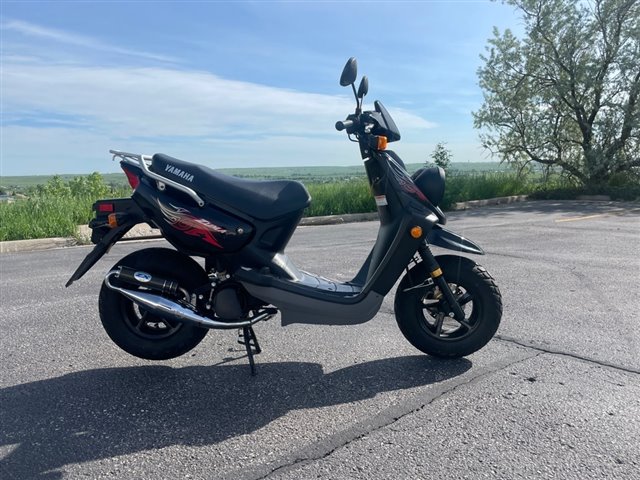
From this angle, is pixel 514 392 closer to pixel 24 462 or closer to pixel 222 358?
pixel 222 358

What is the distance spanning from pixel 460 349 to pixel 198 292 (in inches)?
66.4

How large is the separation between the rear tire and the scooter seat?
48 centimetres

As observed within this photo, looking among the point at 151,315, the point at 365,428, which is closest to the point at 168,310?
the point at 151,315

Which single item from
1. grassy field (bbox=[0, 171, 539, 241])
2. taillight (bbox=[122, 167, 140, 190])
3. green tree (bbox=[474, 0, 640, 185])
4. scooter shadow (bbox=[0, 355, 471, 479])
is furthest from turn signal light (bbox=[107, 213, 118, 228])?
green tree (bbox=[474, 0, 640, 185])

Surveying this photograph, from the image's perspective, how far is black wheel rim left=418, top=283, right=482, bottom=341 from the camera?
11.5 feet

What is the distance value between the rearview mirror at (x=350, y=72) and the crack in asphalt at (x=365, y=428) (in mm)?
1931

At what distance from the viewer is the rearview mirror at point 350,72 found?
3.43m

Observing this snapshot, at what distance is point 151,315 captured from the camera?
11.4 ft

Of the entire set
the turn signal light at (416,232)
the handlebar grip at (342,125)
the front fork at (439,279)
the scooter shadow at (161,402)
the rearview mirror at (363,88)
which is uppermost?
the rearview mirror at (363,88)

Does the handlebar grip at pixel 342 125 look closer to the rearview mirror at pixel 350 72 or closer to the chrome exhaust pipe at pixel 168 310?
the rearview mirror at pixel 350 72

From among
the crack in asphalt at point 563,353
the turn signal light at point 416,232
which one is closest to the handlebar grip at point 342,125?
the turn signal light at point 416,232

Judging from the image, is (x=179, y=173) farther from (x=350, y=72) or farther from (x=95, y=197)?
(x=95, y=197)

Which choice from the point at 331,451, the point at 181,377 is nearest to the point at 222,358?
the point at 181,377

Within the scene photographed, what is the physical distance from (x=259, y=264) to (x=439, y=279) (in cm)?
112
